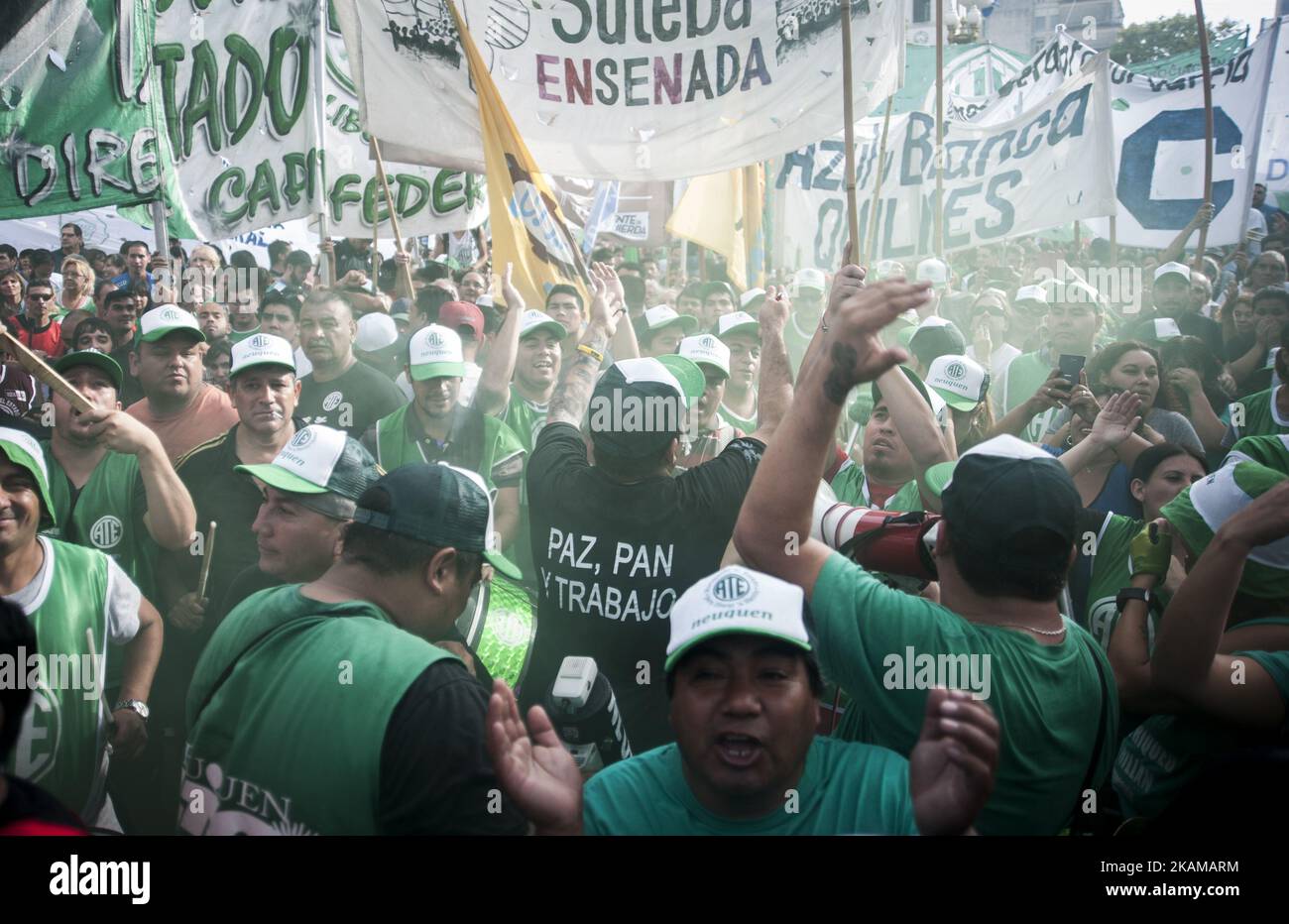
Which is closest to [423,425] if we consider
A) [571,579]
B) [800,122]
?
[571,579]

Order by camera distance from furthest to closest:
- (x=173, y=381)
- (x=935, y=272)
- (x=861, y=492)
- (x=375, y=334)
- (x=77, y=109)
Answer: (x=935, y=272)
(x=375, y=334)
(x=77, y=109)
(x=173, y=381)
(x=861, y=492)

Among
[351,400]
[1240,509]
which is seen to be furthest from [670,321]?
[1240,509]

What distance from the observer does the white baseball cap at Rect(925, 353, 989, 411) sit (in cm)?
410

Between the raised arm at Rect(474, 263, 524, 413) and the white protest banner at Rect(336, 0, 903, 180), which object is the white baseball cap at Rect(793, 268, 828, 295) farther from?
the raised arm at Rect(474, 263, 524, 413)

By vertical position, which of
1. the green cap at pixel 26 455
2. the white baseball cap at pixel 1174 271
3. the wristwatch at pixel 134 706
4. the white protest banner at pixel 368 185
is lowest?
the wristwatch at pixel 134 706

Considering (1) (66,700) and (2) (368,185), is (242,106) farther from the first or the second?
(1) (66,700)

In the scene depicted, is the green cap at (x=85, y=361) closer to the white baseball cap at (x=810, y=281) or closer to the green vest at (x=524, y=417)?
the green vest at (x=524, y=417)

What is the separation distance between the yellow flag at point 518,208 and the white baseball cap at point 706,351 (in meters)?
0.73

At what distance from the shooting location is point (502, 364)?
4461 mm

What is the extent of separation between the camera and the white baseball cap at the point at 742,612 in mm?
A: 2064

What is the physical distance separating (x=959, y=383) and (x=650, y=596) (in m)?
1.76

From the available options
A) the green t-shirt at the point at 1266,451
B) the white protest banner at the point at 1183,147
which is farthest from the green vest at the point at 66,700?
the white protest banner at the point at 1183,147

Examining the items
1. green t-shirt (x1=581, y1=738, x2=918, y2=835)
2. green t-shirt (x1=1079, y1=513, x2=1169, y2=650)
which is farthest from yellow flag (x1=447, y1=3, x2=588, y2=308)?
green t-shirt (x1=581, y1=738, x2=918, y2=835)
